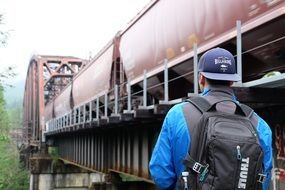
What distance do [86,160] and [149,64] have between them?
12.8 meters

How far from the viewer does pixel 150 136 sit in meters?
12.1

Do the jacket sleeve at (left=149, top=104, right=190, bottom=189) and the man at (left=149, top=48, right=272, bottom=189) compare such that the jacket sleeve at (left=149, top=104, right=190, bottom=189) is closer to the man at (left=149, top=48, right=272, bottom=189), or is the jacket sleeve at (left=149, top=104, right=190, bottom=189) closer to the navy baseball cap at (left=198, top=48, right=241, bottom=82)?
the man at (left=149, top=48, right=272, bottom=189)

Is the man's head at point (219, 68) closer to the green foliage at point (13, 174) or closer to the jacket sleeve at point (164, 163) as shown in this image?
the jacket sleeve at point (164, 163)

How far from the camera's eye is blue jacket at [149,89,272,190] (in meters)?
2.83

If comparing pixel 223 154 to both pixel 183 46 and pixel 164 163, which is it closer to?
pixel 164 163

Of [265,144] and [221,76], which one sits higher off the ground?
[221,76]

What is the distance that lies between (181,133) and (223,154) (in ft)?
1.05

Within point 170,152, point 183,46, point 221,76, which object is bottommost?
point 170,152

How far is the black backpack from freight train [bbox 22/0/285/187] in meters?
2.33

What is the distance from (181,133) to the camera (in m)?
2.82

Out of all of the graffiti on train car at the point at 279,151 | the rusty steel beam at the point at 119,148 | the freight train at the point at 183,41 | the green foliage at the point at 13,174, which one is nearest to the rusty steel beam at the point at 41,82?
the green foliage at the point at 13,174

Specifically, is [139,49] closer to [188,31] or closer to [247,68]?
[188,31]

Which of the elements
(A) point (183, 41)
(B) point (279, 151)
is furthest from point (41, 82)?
(B) point (279, 151)

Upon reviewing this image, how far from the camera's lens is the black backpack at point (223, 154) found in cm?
259
